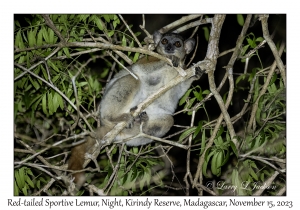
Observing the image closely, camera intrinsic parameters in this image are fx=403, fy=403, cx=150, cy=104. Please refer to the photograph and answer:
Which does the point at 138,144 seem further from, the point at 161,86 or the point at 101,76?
the point at 101,76

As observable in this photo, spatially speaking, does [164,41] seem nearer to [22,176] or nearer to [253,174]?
[253,174]

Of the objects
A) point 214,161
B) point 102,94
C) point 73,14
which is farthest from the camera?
point 102,94

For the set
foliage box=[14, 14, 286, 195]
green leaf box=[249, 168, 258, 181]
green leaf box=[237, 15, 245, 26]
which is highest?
green leaf box=[237, 15, 245, 26]

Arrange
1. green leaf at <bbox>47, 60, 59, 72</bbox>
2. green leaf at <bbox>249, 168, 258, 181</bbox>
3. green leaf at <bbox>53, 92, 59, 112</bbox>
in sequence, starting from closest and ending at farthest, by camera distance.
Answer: green leaf at <bbox>249, 168, 258, 181</bbox> < green leaf at <bbox>53, 92, 59, 112</bbox> < green leaf at <bbox>47, 60, 59, 72</bbox>

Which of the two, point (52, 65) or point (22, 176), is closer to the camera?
point (22, 176)

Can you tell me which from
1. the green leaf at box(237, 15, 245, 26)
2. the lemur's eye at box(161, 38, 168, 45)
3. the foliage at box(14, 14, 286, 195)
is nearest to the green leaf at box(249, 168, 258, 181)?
the foliage at box(14, 14, 286, 195)

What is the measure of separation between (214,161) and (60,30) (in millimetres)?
2660

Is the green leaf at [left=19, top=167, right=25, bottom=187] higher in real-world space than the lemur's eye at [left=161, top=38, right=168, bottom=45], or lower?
lower

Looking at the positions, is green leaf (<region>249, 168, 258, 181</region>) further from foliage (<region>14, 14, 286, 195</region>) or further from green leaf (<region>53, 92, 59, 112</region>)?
green leaf (<region>53, 92, 59, 112</region>)

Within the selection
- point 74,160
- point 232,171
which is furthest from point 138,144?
point 232,171

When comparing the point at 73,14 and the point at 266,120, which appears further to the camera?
the point at 73,14

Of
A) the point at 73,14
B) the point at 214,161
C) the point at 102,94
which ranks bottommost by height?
the point at 214,161

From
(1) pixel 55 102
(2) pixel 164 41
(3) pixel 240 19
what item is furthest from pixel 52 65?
(3) pixel 240 19

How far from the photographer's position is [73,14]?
532 cm
